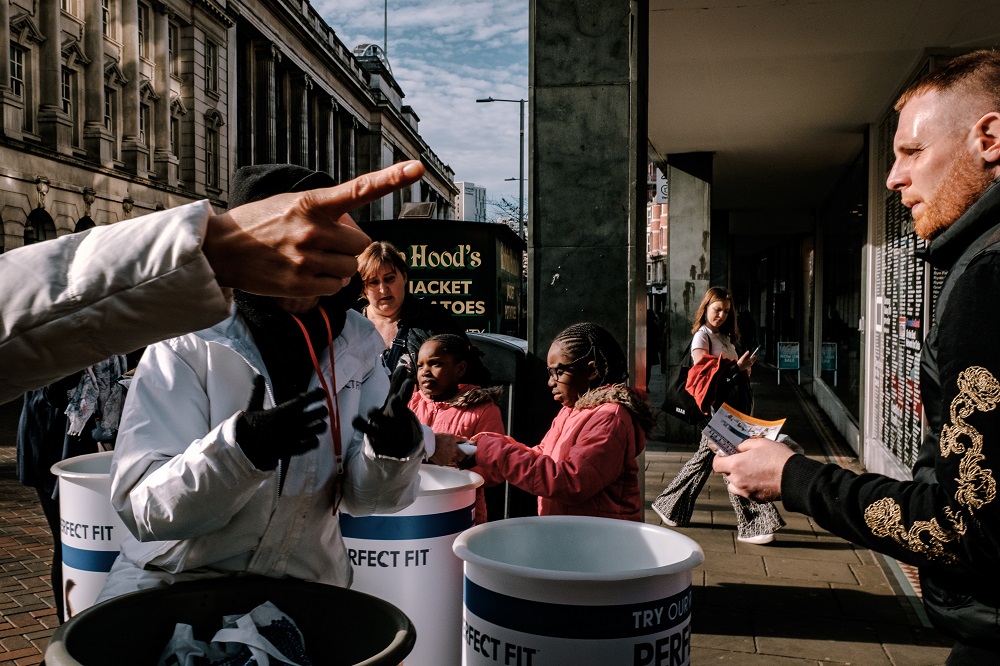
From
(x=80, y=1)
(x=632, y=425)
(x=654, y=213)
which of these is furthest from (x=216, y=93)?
(x=632, y=425)

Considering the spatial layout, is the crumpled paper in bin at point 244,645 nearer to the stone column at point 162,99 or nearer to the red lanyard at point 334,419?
the red lanyard at point 334,419

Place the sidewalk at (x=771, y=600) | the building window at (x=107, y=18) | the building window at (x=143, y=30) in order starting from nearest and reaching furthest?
the sidewalk at (x=771, y=600), the building window at (x=107, y=18), the building window at (x=143, y=30)

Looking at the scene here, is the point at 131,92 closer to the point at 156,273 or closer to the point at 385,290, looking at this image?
the point at 385,290

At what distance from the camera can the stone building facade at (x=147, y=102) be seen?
25.2m

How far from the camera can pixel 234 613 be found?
192cm

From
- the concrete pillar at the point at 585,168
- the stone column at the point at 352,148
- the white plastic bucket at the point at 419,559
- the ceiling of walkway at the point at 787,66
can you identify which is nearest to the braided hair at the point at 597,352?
the white plastic bucket at the point at 419,559

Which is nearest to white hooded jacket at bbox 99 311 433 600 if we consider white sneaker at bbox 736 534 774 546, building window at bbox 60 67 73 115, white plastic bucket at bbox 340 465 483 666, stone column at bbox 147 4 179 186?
white plastic bucket at bbox 340 465 483 666

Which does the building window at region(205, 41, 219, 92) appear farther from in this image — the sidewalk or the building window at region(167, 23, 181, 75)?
the sidewalk

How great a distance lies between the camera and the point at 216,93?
37906 millimetres

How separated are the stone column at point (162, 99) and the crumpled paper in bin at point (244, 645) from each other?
112 ft

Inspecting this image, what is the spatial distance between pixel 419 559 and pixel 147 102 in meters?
34.6

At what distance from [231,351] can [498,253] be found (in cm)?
1243

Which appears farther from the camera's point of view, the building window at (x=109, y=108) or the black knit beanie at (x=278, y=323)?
the building window at (x=109, y=108)

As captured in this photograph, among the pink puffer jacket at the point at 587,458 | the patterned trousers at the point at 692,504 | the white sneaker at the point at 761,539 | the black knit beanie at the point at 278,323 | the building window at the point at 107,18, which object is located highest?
the building window at the point at 107,18
